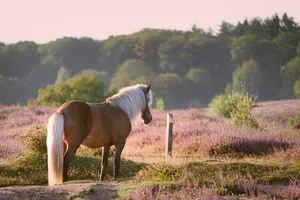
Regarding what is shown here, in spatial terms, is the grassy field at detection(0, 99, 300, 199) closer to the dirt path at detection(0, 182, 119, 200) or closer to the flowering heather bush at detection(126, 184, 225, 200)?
the flowering heather bush at detection(126, 184, 225, 200)

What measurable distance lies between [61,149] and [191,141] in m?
6.23

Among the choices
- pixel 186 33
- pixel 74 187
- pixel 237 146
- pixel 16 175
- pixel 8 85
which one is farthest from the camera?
pixel 186 33

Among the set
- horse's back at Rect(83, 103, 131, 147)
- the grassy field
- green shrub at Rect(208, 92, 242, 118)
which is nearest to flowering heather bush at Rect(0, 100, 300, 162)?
the grassy field

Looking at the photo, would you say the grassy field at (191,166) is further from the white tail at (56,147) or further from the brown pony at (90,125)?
the white tail at (56,147)

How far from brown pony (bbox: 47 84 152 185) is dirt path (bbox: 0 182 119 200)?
3.26 ft

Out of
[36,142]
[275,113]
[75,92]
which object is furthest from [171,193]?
[275,113]

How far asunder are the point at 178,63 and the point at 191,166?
64.4 meters

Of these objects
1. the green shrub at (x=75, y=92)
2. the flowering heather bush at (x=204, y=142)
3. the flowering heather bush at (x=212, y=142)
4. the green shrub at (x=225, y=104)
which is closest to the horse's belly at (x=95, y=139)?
the flowering heather bush at (x=204, y=142)

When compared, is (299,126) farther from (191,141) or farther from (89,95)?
(89,95)

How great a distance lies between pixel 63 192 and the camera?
6.95 metres

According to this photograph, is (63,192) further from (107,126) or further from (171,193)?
(107,126)

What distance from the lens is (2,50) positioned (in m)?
60.0

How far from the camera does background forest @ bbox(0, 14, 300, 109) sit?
63062 millimetres

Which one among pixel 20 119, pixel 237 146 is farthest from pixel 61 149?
pixel 20 119
